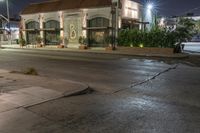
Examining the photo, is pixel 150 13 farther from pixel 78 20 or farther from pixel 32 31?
pixel 32 31

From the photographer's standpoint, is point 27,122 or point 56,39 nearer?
point 27,122

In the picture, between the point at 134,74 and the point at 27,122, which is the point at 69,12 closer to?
the point at 134,74

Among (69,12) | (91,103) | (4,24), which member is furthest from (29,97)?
(4,24)

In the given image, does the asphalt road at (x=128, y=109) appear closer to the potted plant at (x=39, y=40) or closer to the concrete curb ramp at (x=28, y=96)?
the concrete curb ramp at (x=28, y=96)

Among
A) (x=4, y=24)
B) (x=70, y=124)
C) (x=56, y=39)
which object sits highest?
(x=4, y=24)

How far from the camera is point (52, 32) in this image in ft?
126

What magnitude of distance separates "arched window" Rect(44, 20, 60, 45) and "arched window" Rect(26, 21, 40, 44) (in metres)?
2.07

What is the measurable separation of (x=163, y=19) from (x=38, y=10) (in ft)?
97.2

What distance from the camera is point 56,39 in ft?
125

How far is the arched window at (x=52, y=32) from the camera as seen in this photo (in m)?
37.5

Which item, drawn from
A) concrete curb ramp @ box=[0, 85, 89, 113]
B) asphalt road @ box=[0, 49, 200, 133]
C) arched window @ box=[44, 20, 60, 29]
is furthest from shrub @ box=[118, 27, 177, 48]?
concrete curb ramp @ box=[0, 85, 89, 113]

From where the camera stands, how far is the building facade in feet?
103

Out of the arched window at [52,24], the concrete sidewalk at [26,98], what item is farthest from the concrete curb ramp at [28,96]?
the arched window at [52,24]

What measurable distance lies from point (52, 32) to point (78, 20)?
6.01 m
